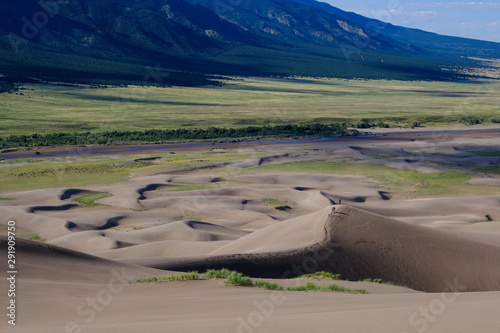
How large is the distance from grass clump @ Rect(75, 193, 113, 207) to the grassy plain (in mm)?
32091

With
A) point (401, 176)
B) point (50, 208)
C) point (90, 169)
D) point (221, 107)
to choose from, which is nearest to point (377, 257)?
point (50, 208)

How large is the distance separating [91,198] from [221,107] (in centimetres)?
6263

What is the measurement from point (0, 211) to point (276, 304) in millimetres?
22267

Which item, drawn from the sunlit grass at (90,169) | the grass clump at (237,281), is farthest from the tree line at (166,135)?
the grass clump at (237,281)

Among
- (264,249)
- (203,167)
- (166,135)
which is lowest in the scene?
(166,135)

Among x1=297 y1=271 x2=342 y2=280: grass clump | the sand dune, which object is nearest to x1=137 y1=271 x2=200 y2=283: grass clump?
the sand dune

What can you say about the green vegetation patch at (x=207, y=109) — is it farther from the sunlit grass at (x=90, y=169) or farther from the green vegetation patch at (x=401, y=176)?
the green vegetation patch at (x=401, y=176)

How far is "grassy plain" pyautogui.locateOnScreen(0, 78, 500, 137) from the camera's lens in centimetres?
7850

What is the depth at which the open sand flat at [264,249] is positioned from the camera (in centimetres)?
1035

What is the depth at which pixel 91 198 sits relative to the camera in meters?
37.6

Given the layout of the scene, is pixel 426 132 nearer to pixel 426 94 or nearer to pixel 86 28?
pixel 426 94

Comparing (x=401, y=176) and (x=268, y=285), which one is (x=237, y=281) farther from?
(x=401, y=176)

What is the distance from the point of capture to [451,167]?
50.3m

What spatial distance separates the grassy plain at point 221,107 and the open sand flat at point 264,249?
32.6 m
